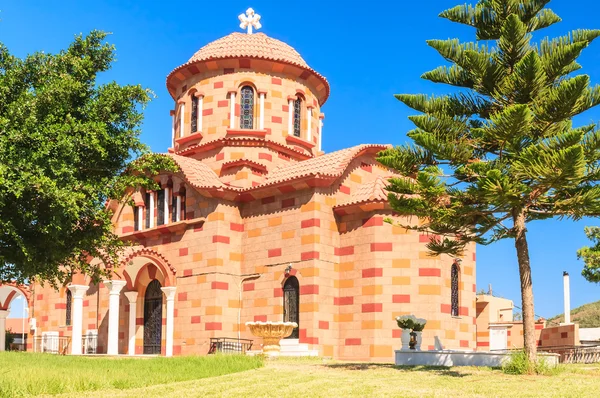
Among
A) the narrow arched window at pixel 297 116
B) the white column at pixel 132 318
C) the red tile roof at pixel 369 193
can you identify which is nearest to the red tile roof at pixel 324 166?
the red tile roof at pixel 369 193

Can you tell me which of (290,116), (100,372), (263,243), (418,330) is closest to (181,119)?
(290,116)

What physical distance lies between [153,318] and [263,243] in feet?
17.6

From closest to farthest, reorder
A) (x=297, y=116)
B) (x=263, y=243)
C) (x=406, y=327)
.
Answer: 1. (x=406, y=327)
2. (x=263, y=243)
3. (x=297, y=116)

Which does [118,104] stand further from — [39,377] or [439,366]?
[439,366]

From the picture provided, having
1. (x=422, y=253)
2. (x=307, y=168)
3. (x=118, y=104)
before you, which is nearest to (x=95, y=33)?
(x=118, y=104)

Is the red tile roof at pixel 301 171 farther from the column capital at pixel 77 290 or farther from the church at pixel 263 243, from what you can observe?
the column capital at pixel 77 290

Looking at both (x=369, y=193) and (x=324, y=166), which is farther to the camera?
(x=324, y=166)

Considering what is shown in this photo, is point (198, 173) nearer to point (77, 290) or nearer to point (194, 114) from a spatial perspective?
point (194, 114)

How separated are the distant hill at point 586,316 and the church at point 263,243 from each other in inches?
1325

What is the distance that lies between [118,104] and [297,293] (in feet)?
26.7

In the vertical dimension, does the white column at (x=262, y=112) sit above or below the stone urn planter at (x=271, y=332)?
above

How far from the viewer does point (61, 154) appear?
56.2 ft

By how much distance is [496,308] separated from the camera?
1459 inches

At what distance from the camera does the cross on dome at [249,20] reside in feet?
98.8
